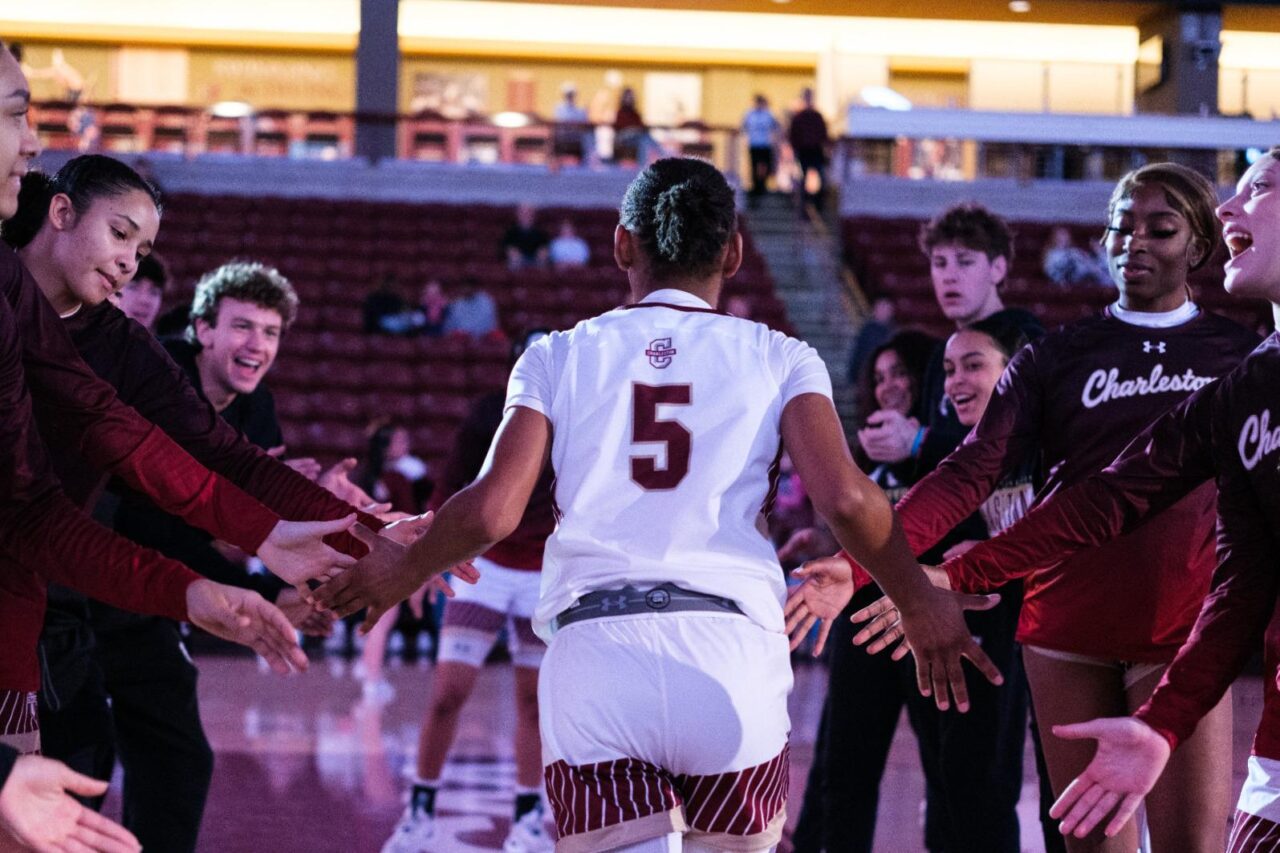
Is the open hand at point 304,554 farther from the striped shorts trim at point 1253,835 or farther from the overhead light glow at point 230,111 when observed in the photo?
the overhead light glow at point 230,111

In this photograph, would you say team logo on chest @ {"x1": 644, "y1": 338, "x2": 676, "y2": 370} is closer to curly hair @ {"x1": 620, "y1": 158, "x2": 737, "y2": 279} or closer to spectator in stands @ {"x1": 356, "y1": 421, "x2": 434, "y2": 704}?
curly hair @ {"x1": 620, "y1": 158, "x2": 737, "y2": 279}

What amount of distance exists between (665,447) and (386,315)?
1192 centimetres

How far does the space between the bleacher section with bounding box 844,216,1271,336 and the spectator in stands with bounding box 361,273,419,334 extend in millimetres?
4611

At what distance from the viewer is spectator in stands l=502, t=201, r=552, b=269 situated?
1588 cm

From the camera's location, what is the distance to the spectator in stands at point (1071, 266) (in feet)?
53.1

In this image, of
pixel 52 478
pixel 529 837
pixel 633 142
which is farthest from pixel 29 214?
pixel 633 142

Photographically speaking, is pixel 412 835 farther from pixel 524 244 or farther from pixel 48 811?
pixel 524 244

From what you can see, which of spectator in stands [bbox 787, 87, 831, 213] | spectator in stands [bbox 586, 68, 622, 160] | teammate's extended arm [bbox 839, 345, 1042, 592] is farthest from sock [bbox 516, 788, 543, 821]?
spectator in stands [bbox 586, 68, 622, 160]

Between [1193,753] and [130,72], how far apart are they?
24.4 metres

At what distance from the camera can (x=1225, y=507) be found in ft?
8.87

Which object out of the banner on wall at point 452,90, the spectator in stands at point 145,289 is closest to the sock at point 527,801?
the spectator in stands at point 145,289

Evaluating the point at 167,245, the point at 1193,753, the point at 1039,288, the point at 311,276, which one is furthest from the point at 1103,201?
the point at 1193,753

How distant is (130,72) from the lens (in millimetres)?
24734

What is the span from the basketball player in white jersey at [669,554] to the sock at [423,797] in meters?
2.89
